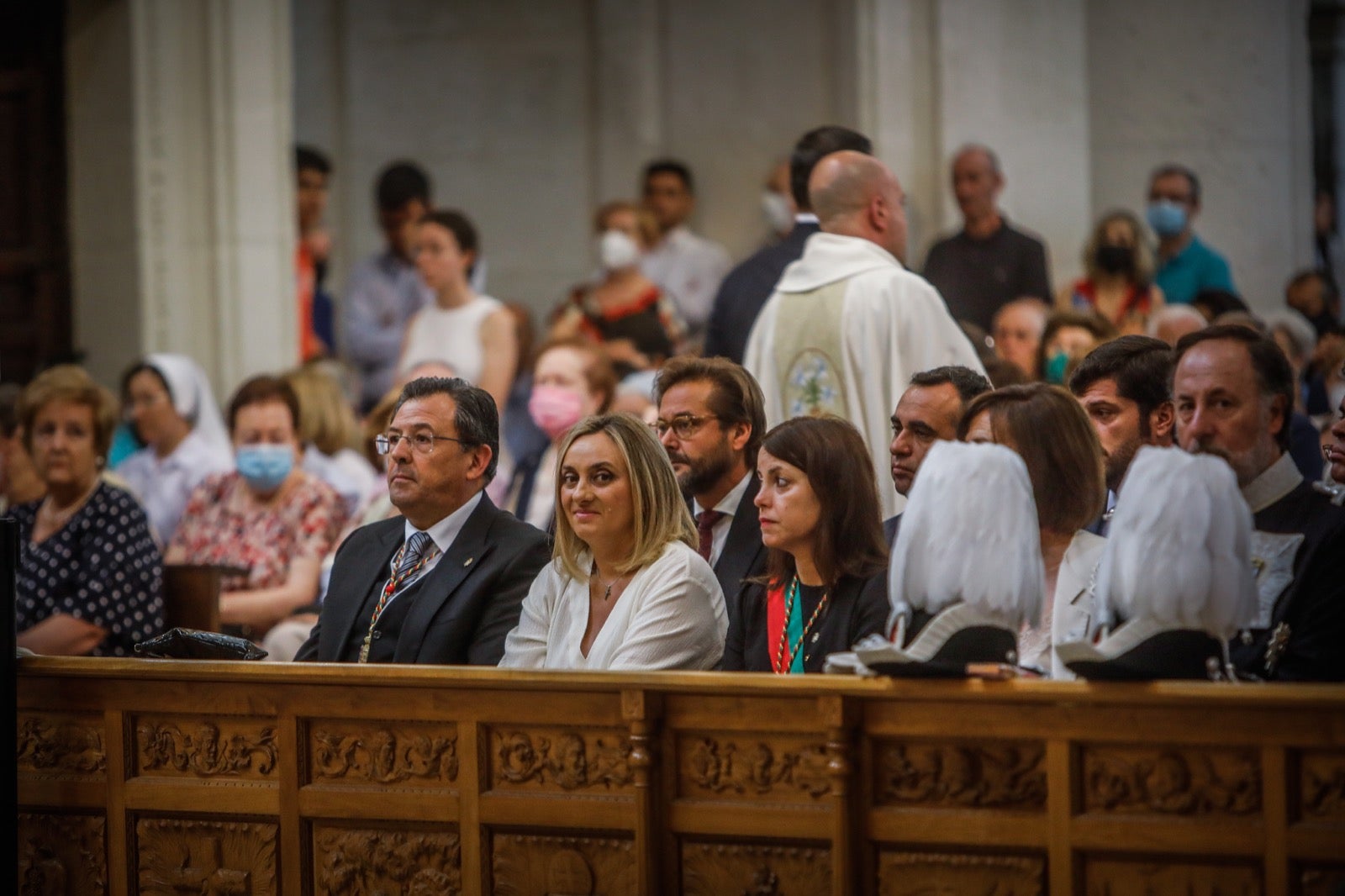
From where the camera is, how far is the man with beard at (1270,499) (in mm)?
3932

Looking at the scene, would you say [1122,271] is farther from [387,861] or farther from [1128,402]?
[387,861]

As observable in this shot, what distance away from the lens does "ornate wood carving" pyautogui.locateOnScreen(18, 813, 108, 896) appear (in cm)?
466

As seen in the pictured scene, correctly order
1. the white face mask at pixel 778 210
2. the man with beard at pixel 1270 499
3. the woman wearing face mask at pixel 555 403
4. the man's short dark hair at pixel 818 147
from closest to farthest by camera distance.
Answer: the man with beard at pixel 1270 499, the man's short dark hair at pixel 818 147, the woman wearing face mask at pixel 555 403, the white face mask at pixel 778 210

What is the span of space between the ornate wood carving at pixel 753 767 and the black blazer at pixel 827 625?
16.1 inches

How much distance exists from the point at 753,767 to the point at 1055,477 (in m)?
0.94

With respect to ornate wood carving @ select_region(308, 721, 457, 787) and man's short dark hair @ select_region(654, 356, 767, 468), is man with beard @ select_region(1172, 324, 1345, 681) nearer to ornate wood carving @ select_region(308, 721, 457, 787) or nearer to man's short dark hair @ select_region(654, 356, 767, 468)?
man's short dark hair @ select_region(654, 356, 767, 468)

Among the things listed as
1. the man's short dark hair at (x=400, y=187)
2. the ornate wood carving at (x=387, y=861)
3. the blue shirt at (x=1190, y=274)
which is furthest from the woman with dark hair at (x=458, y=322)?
the ornate wood carving at (x=387, y=861)

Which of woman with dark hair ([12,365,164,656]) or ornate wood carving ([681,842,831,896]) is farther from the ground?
woman with dark hair ([12,365,164,656])

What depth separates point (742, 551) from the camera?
17.1 ft

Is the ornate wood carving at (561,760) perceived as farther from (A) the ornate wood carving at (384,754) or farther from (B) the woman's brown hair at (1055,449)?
(B) the woman's brown hair at (1055,449)

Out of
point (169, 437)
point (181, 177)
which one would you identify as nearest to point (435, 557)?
point (169, 437)

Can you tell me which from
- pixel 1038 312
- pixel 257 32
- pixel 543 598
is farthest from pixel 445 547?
pixel 257 32

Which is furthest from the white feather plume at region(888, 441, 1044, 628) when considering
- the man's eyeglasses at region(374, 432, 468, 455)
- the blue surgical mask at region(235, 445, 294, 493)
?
the blue surgical mask at region(235, 445, 294, 493)

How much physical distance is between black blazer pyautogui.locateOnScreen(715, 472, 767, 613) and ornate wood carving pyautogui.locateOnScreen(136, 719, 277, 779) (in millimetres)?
1214
